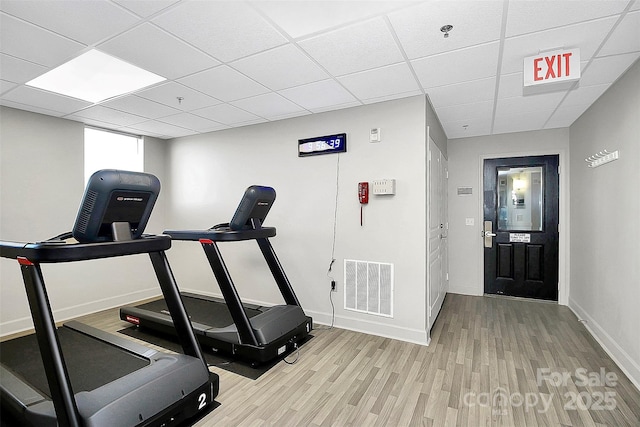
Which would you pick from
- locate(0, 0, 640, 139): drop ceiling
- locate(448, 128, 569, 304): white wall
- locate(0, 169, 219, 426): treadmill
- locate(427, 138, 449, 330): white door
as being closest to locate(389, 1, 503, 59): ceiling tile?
locate(0, 0, 640, 139): drop ceiling

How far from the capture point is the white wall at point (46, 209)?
363cm

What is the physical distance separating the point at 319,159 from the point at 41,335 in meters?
3.03

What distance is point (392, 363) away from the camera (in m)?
2.86

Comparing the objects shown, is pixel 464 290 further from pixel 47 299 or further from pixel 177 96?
pixel 47 299

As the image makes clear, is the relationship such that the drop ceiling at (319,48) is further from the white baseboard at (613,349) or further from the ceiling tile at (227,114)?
the white baseboard at (613,349)

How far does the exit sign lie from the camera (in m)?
2.26

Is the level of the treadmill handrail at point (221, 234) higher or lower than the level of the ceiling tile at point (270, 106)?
lower

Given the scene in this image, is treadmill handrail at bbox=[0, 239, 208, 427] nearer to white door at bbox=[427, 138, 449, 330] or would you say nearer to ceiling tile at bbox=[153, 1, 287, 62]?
ceiling tile at bbox=[153, 1, 287, 62]

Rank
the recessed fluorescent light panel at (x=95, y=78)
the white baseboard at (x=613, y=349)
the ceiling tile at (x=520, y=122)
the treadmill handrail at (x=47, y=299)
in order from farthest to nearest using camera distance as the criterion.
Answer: the ceiling tile at (x=520, y=122) < the recessed fluorescent light panel at (x=95, y=78) < the white baseboard at (x=613, y=349) < the treadmill handrail at (x=47, y=299)

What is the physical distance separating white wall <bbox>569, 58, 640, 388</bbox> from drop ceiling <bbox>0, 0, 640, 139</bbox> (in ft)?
0.99

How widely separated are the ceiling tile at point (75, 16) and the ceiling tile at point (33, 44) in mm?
108

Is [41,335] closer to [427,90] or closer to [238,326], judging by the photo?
[238,326]

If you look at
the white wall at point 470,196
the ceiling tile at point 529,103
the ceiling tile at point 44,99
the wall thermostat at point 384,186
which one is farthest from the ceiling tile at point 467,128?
the ceiling tile at point 44,99

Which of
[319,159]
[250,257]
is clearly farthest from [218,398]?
[319,159]
